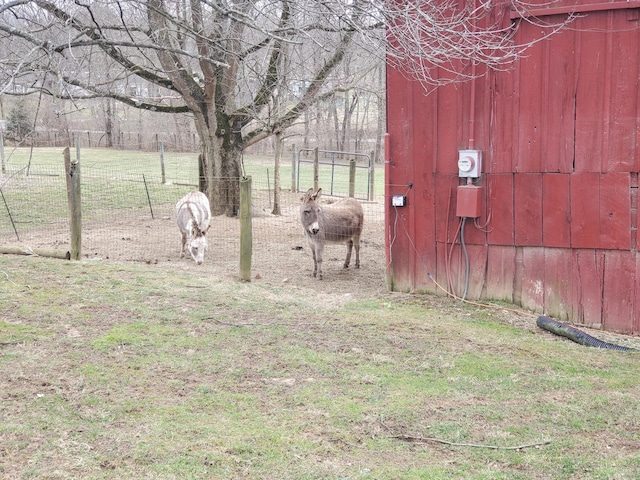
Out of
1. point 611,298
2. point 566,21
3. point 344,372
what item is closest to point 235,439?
point 344,372

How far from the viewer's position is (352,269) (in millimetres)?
11406

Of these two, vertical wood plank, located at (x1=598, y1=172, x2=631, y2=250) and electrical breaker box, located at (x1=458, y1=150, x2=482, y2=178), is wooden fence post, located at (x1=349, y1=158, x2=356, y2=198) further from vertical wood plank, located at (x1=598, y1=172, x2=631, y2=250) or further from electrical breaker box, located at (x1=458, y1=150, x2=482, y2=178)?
vertical wood plank, located at (x1=598, y1=172, x2=631, y2=250)

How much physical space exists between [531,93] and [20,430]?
20.5 feet

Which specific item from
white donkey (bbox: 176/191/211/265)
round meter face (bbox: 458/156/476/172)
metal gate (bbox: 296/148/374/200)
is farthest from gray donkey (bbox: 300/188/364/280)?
metal gate (bbox: 296/148/374/200)

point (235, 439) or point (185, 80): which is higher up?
point (185, 80)

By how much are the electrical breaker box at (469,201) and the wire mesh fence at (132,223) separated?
159 inches

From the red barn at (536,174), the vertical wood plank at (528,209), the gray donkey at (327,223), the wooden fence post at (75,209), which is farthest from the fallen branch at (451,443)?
the wooden fence post at (75,209)

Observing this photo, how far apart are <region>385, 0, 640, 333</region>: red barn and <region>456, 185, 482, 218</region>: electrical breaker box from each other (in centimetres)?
1

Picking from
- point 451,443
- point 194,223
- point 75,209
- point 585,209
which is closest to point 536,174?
point 585,209

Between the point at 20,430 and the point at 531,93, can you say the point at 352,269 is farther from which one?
the point at 20,430

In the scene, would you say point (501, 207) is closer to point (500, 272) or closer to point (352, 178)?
point (500, 272)

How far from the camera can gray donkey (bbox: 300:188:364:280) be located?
1056cm

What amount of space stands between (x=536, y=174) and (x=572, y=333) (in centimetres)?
190

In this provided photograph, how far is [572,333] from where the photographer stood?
22.7 ft
